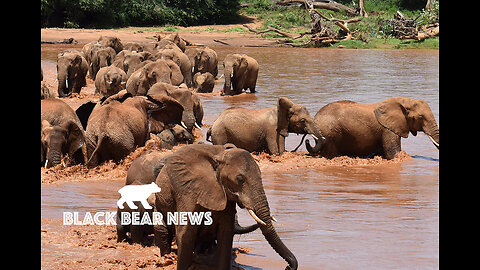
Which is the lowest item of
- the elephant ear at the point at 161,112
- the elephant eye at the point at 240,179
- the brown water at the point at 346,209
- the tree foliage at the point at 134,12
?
the brown water at the point at 346,209

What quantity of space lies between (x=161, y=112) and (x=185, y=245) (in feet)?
20.7

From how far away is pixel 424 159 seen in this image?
44.1 ft

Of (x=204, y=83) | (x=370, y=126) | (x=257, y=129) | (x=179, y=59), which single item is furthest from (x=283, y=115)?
(x=204, y=83)

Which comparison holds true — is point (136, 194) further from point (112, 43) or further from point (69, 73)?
point (112, 43)

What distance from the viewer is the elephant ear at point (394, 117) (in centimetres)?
1289

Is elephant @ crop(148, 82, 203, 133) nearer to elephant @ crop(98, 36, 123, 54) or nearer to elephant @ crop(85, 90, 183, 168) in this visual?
elephant @ crop(85, 90, 183, 168)

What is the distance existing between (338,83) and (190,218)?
20.7m

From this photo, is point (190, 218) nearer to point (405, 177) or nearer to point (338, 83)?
point (405, 177)

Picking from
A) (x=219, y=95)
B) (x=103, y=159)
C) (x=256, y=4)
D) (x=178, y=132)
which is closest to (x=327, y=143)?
(x=178, y=132)

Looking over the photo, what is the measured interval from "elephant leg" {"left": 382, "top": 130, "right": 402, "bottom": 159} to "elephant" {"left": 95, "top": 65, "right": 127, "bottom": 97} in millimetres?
7339

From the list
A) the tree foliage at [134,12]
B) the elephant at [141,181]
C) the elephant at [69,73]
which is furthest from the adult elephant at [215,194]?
the tree foliage at [134,12]

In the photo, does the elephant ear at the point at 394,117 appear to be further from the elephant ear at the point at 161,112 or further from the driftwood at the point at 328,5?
the driftwood at the point at 328,5

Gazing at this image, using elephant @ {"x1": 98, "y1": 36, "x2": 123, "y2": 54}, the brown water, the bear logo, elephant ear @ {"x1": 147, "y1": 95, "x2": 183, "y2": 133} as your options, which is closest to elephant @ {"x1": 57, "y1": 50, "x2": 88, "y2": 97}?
the brown water

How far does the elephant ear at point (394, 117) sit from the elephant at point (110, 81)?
731 centimetres
